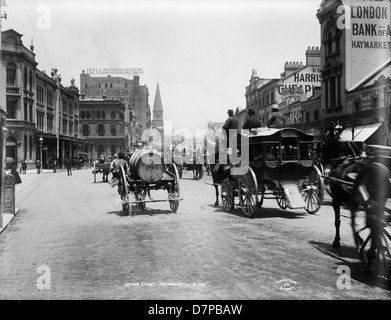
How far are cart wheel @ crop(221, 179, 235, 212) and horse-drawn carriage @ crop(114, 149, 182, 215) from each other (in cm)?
135

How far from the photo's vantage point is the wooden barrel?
10469 millimetres

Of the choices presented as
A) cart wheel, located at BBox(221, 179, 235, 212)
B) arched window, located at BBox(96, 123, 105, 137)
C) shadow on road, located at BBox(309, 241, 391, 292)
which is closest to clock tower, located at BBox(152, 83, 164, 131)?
arched window, located at BBox(96, 123, 105, 137)

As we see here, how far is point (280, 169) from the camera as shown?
977cm

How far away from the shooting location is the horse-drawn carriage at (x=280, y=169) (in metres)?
9.62

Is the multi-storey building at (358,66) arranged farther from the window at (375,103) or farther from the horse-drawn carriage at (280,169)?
the horse-drawn carriage at (280,169)

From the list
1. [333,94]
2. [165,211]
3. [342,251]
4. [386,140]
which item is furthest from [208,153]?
[342,251]

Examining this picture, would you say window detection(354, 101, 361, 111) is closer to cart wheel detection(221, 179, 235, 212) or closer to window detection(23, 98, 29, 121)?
cart wheel detection(221, 179, 235, 212)

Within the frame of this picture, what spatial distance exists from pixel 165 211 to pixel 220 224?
278 cm

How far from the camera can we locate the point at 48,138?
162ft

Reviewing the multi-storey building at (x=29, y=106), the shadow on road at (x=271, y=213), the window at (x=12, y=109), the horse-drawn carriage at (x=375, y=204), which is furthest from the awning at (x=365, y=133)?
the window at (x=12, y=109)

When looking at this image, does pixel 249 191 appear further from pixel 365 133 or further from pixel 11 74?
pixel 11 74

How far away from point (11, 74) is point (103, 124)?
31409mm
